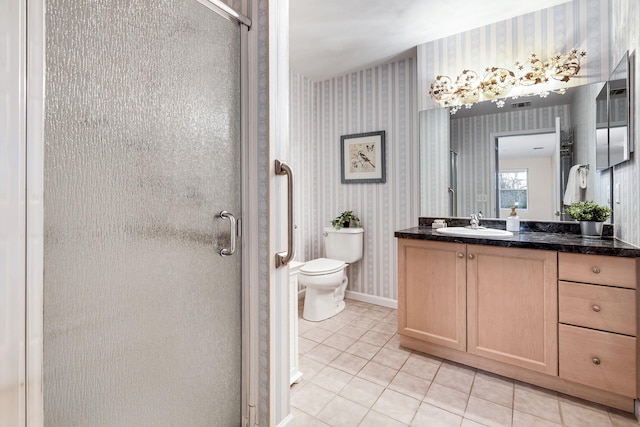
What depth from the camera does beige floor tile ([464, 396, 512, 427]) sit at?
154cm

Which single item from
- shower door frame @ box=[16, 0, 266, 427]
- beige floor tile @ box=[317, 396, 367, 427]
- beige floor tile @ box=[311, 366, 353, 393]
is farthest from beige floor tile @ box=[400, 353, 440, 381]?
shower door frame @ box=[16, 0, 266, 427]

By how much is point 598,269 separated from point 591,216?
21.3 inches

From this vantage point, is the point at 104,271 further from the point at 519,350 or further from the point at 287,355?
the point at 519,350

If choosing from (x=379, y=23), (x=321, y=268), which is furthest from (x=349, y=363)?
(x=379, y=23)

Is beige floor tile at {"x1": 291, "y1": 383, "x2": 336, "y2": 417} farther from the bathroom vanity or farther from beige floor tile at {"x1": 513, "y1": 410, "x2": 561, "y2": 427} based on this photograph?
beige floor tile at {"x1": 513, "y1": 410, "x2": 561, "y2": 427}

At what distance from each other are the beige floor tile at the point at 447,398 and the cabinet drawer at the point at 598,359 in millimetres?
567

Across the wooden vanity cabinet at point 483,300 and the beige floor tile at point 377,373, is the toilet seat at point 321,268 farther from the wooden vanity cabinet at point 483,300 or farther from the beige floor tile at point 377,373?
the beige floor tile at point 377,373

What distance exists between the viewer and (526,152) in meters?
2.36

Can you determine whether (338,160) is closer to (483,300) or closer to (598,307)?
(483,300)

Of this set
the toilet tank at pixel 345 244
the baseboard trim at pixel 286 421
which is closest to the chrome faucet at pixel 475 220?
the toilet tank at pixel 345 244

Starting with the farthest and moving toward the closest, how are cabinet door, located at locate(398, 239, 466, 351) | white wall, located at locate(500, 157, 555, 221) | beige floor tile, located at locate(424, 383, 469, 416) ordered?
white wall, located at locate(500, 157, 555, 221) → cabinet door, located at locate(398, 239, 466, 351) → beige floor tile, located at locate(424, 383, 469, 416)

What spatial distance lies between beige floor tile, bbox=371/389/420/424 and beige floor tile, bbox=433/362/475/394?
0.95 ft

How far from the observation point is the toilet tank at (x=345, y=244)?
10.6 feet

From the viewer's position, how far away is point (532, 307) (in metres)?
1.79
